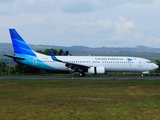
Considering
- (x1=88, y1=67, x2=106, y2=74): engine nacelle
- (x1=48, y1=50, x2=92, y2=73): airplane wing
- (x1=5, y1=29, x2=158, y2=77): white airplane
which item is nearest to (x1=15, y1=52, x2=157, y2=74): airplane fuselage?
(x1=5, y1=29, x2=158, y2=77): white airplane

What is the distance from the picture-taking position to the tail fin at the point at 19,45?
164 feet

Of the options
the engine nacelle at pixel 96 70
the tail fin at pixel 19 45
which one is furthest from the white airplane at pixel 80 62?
the engine nacelle at pixel 96 70

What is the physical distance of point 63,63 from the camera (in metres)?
49.8

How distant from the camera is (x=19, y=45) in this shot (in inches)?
1978

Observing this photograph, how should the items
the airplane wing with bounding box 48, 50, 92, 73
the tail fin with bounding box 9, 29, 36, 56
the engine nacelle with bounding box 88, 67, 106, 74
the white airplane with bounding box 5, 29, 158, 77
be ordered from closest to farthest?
the engine nacelle with bounding box 88, 67, 106, 74
the airplane wing with bounding box 48, 50, 92, 73
the white airplane with bounding box 5, 29, 158, 77
the tail fin with bounding box 9, 29, 36, 56

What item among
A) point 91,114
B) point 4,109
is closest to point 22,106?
point 4,109

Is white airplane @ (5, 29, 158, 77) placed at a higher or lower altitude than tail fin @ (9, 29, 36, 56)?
lower

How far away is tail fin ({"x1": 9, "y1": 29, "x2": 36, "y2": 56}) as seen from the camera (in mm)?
50062

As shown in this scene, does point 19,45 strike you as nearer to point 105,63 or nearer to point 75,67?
point 75,67

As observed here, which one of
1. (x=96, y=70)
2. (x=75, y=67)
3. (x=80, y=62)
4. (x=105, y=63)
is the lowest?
(x=96, y=70)

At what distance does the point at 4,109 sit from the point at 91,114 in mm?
3904

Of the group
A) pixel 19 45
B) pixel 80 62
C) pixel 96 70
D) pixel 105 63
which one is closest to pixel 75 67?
pixel 80 62

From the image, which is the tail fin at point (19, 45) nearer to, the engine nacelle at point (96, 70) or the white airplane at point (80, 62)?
the white airplane at point (80, 62)

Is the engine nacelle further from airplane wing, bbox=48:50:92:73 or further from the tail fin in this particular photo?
the tail fin
